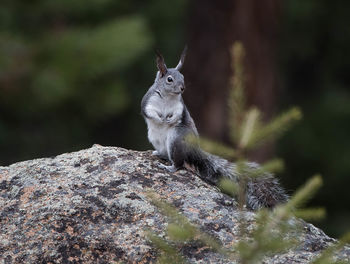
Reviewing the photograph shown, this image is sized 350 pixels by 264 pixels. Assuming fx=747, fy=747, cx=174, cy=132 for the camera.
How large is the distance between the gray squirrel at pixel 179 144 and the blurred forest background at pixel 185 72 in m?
2.14

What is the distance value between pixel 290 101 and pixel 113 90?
527 centimetres

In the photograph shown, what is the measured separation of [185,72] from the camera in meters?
8.43

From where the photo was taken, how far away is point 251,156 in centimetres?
805

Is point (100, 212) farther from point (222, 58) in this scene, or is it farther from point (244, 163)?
point (222, 58)

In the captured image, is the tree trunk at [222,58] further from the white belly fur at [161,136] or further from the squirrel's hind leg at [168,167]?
the squirrel's hind leg at [168,167]

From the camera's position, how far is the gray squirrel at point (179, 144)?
12.1 feet

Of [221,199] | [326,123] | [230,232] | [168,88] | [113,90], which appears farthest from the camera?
[326,123]

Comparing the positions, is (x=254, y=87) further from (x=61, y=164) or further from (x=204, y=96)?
(x=61, y=164)

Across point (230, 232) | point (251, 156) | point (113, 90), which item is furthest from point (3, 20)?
point (230, 232)

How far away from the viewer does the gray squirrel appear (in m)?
3.68

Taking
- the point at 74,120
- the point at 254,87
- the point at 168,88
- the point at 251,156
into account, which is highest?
the point at 168,88

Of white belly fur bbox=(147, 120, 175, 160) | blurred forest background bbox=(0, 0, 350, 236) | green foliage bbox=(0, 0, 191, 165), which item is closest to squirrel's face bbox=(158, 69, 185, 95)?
white belly fur bbox=(147, 120, 175, 160)

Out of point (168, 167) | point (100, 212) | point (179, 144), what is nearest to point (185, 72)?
point (179, 144)

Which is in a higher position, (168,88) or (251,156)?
(168,88)
